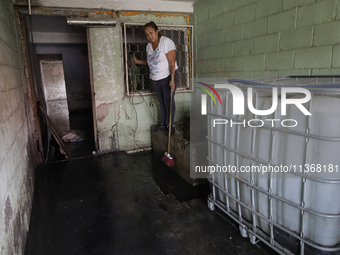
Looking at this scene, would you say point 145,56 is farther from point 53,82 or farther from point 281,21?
point 53,82

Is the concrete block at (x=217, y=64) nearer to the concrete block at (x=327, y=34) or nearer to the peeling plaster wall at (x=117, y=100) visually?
the peeling plaster wall at (x=117, y=100)

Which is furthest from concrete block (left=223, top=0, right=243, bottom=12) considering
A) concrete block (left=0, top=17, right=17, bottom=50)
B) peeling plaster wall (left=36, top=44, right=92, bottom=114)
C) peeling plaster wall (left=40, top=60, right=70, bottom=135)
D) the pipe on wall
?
peeling plaster wall (left=40, top=60, right=70, bottom=135)

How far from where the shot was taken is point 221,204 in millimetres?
2055

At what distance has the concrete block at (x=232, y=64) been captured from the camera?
293 centimetres

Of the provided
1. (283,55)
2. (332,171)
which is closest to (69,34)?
(283,55)

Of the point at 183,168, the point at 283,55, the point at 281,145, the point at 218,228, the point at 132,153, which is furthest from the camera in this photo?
the point at 132,153

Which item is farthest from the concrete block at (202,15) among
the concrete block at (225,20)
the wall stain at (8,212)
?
the wall stain at (8,212)

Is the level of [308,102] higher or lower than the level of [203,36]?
lower

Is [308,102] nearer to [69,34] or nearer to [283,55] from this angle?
[283,55]

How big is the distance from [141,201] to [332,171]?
1.71 m

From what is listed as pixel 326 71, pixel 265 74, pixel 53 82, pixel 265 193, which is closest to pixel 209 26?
pixel 265 74

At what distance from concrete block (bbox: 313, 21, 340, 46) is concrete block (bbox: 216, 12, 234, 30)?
1153 millimetres

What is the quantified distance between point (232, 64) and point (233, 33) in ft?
1.19

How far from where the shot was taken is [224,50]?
3.17 meters
